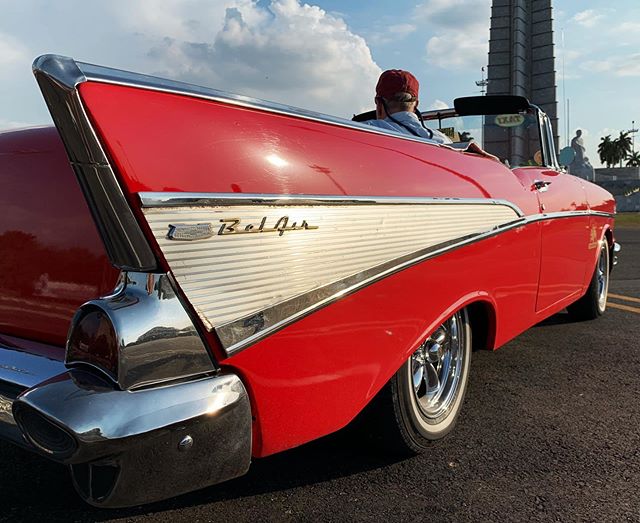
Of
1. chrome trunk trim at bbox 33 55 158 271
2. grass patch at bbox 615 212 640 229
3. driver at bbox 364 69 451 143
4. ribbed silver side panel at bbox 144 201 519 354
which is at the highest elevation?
driver at bbox 364 69 451 143

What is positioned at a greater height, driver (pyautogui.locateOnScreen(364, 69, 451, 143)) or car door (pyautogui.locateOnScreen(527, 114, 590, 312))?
driver (pyautogui.locateOnScreen(364, 69, 451, 143))

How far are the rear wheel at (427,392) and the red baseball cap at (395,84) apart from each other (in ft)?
3.93

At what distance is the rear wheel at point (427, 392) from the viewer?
2.09 metres

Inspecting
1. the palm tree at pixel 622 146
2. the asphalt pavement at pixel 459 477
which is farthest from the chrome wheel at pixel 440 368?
the palm tree at pixel 622 146

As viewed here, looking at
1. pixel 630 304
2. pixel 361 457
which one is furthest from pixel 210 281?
pixel 630 304

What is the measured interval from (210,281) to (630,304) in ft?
16.9

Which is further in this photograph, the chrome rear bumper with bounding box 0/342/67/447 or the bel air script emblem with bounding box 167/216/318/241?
the chrome rear bumper with bounding box 0/342/67/447

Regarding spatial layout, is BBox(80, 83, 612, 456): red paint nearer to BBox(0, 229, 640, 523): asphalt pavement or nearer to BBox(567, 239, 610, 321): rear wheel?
BBox(0, 229, 640, 523): asphalt pavement

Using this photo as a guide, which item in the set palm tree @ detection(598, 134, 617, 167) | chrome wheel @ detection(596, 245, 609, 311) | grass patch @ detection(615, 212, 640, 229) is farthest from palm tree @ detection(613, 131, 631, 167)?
chrome wheel @ detection(596, 245, 609, 311)

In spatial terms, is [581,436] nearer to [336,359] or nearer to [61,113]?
[336,359]

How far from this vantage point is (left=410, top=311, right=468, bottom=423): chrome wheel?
238 cm

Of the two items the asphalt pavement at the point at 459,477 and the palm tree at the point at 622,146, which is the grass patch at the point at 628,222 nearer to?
the asphalt pavement at the point at 459,477

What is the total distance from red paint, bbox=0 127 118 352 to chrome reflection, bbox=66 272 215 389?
1.04ft

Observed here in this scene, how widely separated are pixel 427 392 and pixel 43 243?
5.37ft
